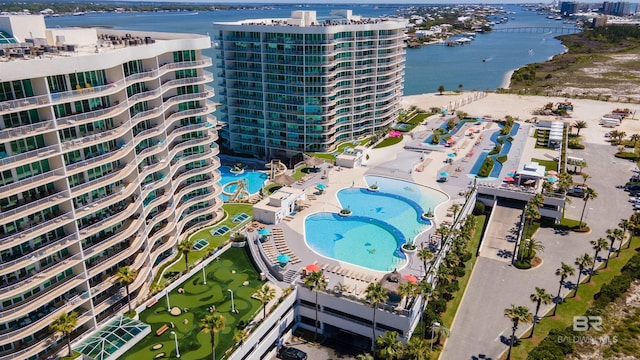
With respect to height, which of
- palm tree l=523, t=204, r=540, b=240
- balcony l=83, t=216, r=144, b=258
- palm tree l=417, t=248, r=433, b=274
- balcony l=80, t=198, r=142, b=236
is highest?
balcony l=80, t=198, r=142, b=236

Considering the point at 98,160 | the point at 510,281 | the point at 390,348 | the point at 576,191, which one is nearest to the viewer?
the point at 390,348

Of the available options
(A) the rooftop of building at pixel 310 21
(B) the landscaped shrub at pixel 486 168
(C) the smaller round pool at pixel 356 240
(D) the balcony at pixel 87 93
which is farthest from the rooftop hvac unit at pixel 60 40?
(B) the landscaped shrub at pixel 486 168

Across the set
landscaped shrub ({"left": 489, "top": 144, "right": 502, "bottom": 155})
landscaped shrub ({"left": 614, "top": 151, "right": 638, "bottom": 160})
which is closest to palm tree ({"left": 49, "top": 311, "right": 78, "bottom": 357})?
landscaped shrub ({"left": 489, "top": 144, "right": 502, "bottom": 155})

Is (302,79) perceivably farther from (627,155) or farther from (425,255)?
(627,155)

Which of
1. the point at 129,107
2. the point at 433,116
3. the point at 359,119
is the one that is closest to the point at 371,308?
the point at 129,107

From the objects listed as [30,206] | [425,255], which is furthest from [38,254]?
[425,255]

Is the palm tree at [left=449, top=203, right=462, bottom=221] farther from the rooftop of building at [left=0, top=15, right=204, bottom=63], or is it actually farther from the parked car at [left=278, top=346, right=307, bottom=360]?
the rooftop of building at [left=0, top=15, right=204, bottom=63]

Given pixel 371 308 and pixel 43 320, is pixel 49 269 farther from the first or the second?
pixel 371 308
